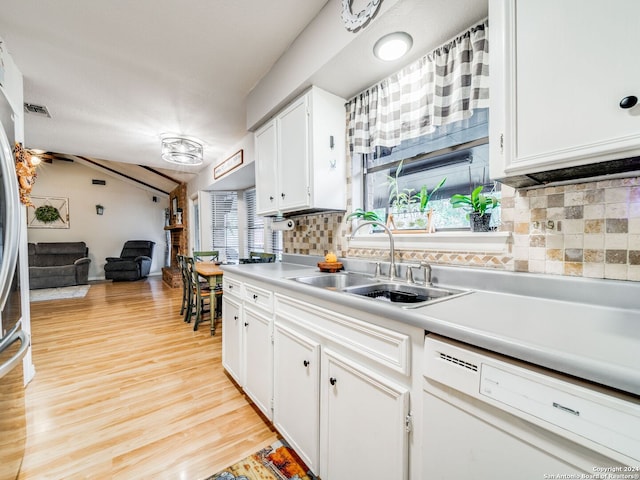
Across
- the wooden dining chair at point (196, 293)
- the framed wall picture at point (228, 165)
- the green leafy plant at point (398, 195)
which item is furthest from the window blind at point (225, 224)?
the green leafy plant at point (398, 195)

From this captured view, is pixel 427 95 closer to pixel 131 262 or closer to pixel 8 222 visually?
pixel 8 222

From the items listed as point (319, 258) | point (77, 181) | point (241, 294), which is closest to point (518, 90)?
point (319, 258)

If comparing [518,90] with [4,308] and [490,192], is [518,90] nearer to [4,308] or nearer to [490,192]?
[490,192]

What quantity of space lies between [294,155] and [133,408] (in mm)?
2123

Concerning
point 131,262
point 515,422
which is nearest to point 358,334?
point 515,422

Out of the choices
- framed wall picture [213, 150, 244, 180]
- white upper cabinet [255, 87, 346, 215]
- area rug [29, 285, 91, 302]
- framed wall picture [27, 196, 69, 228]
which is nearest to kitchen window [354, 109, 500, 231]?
white upper cabinet [255, 87, 346, 215]

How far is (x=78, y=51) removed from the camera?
6.50 feet

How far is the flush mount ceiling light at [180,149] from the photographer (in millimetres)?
3373

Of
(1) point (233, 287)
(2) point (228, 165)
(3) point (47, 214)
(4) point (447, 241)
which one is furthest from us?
(3) point (47, 214)

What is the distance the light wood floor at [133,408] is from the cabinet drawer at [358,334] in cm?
86

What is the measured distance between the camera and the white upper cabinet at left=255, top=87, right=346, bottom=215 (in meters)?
1.84

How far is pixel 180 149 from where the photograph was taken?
343 cm

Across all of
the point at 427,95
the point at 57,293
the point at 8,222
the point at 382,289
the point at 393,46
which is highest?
the point at 393,46

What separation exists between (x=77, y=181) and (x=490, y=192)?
9296 millimetres
